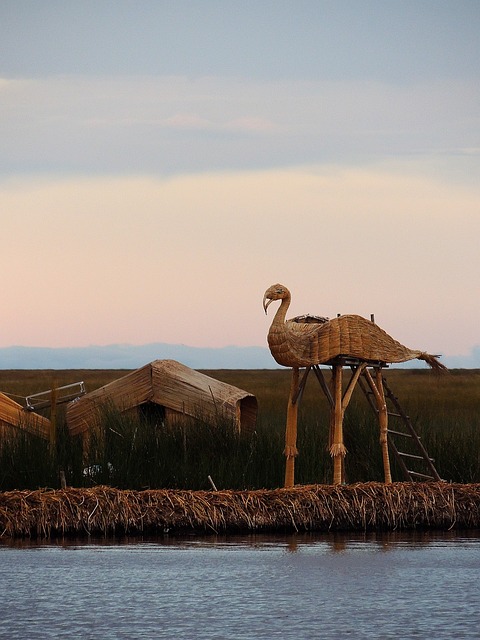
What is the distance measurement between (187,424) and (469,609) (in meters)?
8.88

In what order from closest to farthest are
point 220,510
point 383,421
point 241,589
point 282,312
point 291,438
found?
point 241,589 < point 220,510 < point 282,312 < point 291,438 < point 383,421

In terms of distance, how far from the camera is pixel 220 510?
14055mm

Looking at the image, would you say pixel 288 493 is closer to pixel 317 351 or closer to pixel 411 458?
pixel 317 351

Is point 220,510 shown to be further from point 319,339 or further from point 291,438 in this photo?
point 319,339

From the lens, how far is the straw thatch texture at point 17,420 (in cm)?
1834

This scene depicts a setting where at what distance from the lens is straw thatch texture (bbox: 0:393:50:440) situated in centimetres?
1834

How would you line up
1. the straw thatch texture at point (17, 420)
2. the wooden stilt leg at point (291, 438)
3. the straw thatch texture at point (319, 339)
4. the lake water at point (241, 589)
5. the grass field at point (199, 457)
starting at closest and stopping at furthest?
the lake water at point (241, 589)
the straw thatch texture at point (319, 339)
the wooden stilt leg at point (291, 438)
the grass field at point (199, 457)
the straw thatch texture at point (17, 420)

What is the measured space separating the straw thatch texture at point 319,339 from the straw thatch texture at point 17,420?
4828mm

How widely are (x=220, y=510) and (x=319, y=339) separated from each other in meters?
2.40

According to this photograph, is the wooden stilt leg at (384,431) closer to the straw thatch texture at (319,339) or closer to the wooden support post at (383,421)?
the wooden support post at (383,421)

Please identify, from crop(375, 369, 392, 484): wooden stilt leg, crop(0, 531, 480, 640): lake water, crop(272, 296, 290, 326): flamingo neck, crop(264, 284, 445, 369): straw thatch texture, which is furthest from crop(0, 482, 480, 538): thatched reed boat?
crop(272, 296, 290, 326): flamingo neck

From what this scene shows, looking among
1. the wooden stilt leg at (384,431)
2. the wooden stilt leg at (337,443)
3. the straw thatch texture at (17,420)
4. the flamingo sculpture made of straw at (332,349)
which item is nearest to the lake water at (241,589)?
the wooden stilt leg at (337,443)

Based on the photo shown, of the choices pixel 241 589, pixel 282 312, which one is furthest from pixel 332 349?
pixel 241 589

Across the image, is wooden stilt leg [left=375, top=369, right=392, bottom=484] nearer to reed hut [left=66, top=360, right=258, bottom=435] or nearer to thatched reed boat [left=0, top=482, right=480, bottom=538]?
thatched reed boat [left=0, top=482, right=480, bottom=538]
